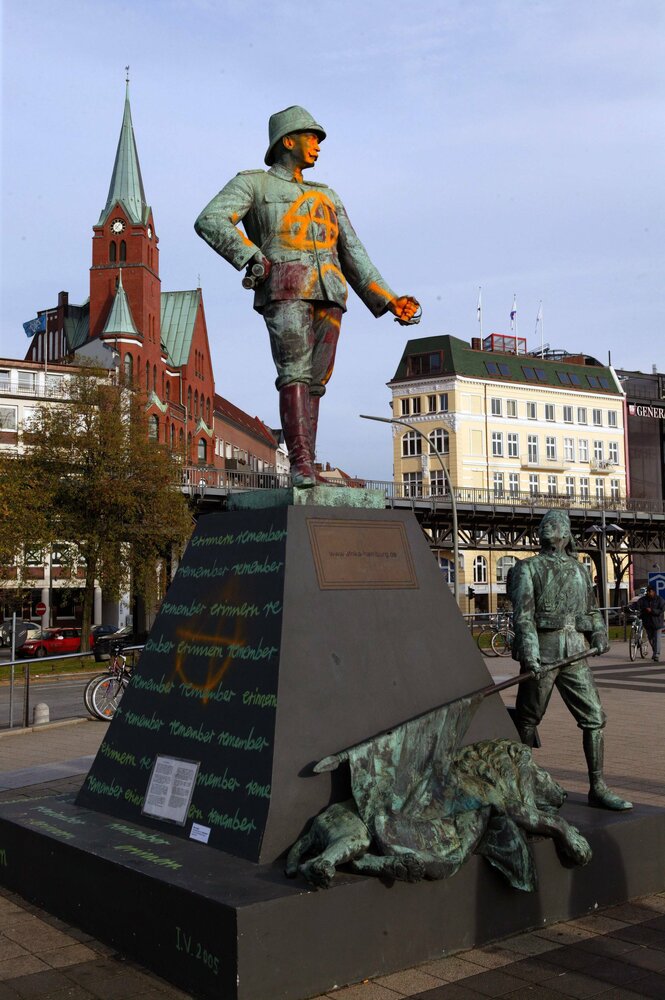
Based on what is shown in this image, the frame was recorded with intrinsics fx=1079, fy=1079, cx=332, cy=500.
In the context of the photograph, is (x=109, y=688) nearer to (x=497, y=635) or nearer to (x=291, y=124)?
(x=291, y=124)

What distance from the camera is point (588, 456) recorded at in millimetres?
82562

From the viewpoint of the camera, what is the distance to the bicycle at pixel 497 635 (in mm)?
28250

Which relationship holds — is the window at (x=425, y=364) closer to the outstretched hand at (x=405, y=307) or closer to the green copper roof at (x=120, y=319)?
the green copper roof at (x=120, y=319)

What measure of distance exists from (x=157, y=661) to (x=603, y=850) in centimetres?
273

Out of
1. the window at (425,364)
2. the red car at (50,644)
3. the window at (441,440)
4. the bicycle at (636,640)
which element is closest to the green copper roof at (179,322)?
the window at (425,364)

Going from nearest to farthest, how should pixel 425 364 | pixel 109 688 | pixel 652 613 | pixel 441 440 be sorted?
pixel 109 688 → pixel 652 613 → pixel 441 440 → pixel 425 364

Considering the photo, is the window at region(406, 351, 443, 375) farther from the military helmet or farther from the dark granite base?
the dark granite base

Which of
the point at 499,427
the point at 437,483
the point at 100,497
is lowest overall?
the point at 100,497

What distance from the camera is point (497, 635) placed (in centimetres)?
2870

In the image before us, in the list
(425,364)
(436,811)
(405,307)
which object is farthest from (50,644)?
(425,364)

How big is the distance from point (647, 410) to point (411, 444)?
2298cm

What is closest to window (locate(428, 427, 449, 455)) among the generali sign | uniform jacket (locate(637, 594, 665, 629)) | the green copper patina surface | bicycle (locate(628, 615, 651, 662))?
the generali sign

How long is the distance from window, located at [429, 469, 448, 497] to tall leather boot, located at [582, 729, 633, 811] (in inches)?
2617

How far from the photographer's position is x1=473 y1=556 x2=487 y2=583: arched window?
2849 inches
